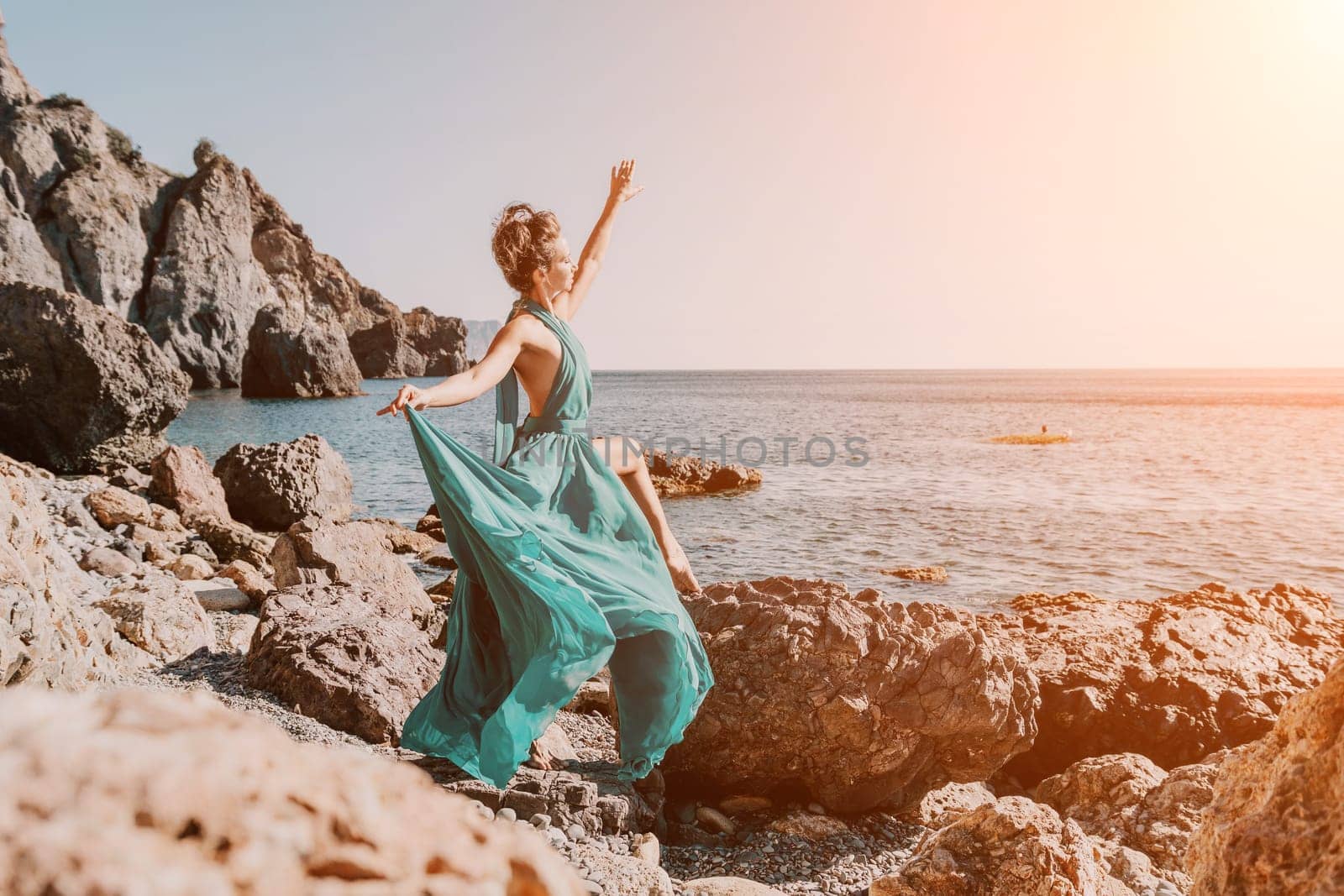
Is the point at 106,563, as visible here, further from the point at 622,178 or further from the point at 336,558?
the point at 622,178

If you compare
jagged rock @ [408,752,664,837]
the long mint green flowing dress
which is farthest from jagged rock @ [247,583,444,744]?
jagged rock @ [408,752,664,837]

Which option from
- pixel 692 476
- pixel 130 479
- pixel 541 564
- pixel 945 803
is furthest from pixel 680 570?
pixel 692 476

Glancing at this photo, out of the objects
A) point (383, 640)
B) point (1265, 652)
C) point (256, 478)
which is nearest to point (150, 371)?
point (256, 478)

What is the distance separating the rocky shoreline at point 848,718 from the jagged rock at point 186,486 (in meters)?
5.23

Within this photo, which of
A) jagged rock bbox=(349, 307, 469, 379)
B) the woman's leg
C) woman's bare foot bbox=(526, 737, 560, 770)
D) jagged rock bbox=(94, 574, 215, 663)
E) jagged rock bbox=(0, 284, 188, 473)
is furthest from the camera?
jagged rock bbox=(349, 307, 469, 379)

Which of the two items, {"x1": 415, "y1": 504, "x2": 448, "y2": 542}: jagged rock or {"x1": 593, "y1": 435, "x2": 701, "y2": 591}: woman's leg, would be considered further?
{"x1": 415, "y1": 504, "x2": 448, "y2": 542}: jagged rock

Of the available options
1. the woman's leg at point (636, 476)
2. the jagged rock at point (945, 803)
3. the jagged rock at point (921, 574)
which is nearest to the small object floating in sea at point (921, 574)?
the jagged rock at point (921, 574)

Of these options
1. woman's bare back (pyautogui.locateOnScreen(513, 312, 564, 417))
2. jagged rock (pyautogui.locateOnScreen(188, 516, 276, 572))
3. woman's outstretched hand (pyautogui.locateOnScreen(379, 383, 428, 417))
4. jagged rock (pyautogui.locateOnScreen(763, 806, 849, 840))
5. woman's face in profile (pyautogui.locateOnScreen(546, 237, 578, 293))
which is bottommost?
jagged rock (pyautogui.locateOnScreen(763, 806, 849, 840))

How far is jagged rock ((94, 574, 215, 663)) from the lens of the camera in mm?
5215

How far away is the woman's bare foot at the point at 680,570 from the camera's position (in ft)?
15.1

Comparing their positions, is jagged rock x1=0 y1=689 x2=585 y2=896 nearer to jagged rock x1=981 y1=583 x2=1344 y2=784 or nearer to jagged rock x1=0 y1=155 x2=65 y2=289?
jagged rock x1=981 y1=583 x2=1344 y2=784

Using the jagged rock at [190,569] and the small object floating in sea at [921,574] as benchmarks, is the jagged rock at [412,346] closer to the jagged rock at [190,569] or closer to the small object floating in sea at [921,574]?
the small object floating in sea at [921,574]

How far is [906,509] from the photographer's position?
18203mm

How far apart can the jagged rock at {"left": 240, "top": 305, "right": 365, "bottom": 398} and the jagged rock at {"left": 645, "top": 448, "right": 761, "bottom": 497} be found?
42886mm
